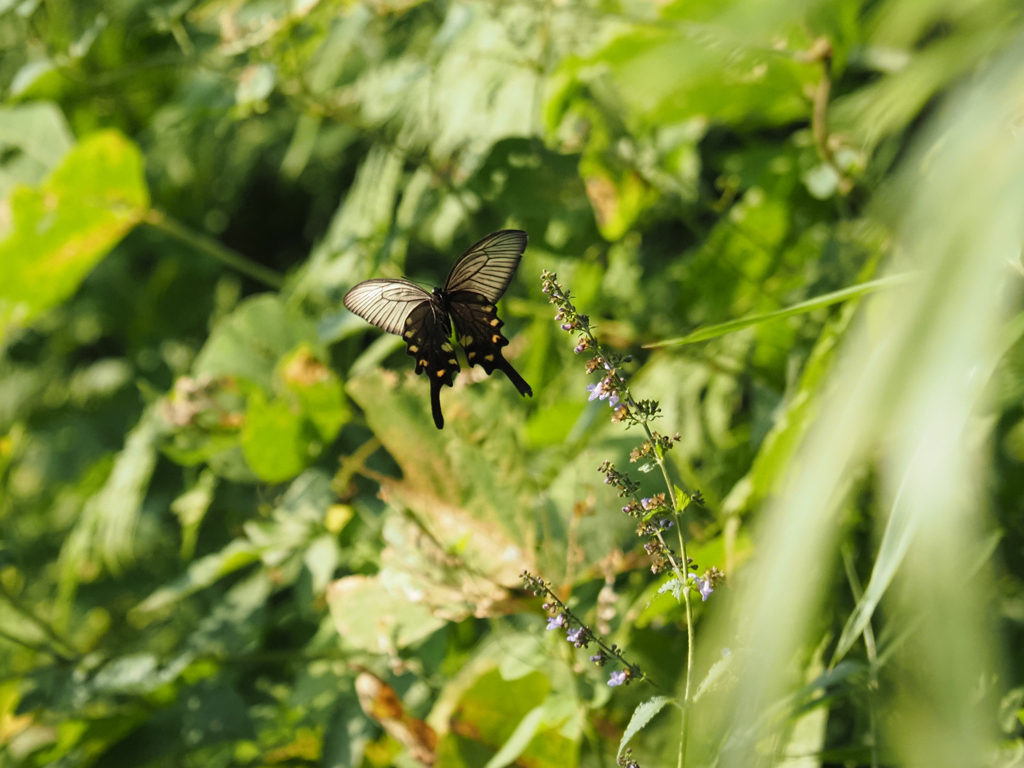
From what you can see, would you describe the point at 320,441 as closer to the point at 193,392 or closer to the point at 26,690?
the point at 193,392

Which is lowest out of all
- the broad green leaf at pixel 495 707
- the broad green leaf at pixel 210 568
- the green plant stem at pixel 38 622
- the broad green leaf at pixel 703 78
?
the broad green leaf at pixel 495 707

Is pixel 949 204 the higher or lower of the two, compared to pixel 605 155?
higher

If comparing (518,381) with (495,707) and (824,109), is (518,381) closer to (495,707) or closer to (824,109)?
(495,707)

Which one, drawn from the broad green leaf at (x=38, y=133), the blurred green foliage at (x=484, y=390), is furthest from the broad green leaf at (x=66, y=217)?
the broad green leaf at (x=38, y=133)

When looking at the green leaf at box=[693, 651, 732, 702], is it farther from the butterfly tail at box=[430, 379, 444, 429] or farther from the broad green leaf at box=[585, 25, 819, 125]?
the broad green leaf at box=[585, 25, 819, 125]

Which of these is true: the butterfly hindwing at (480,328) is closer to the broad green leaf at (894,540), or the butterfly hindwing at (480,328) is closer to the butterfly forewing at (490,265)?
the butterfly forewing at (490,265)

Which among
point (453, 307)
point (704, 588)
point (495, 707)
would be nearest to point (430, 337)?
point (453, 307)

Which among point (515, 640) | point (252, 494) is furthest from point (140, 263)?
point (515, 640)
